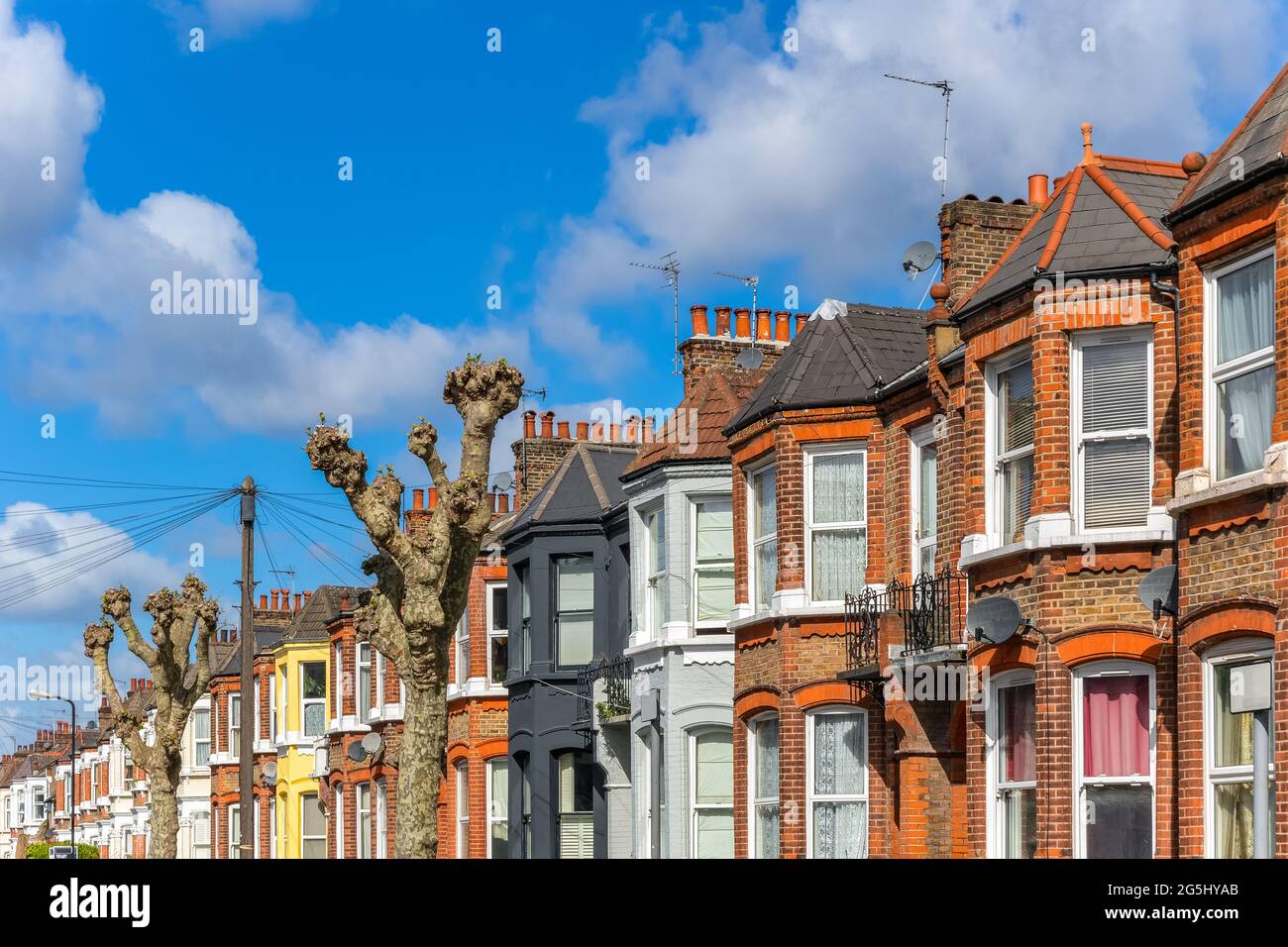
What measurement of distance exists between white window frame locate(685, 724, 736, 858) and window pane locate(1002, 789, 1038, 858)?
765cm

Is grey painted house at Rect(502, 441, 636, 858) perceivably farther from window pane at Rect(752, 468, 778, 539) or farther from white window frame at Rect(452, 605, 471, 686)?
window pane at Rect(752, 468, 778, 539)

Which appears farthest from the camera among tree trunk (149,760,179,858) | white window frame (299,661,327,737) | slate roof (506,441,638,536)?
white window frame (299,661,327,737)

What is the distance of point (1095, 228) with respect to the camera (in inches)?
658

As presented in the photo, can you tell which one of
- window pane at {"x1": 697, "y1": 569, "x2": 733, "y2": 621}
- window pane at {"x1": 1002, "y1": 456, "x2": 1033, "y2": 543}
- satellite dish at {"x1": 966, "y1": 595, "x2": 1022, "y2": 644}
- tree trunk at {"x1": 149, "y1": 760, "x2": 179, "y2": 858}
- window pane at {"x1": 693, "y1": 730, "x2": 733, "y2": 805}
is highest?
window pane at {"x1": 1002, "y1": 456, "x2": 1033, "y2": 543}

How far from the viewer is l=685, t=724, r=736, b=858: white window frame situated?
24016 millimetres

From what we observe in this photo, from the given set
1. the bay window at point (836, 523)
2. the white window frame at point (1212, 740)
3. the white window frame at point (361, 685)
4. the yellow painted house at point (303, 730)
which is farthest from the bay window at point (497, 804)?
the white window frame at point (1212, 740)

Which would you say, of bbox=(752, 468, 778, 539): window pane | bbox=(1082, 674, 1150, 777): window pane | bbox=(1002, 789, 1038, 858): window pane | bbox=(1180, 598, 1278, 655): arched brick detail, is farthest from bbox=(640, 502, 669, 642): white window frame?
bbox=(1180, 598, 1278, 655): arched brick detail

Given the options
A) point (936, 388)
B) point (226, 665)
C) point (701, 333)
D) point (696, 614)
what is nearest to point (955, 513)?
point (936, 388)

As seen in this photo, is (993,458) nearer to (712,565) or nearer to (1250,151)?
(1250,151)

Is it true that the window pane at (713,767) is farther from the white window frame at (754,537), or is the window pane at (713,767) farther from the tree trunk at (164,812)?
the tree trunk at (164,812)

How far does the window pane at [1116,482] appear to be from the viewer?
15609 millimetres

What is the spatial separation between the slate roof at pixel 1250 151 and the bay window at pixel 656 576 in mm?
12597
